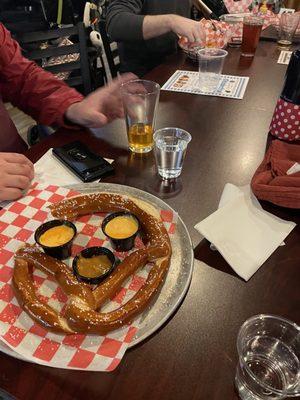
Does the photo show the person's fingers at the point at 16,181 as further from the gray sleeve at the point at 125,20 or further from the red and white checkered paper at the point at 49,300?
the gray sleeve at the point at 125,20

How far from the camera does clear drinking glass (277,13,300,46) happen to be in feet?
5.38

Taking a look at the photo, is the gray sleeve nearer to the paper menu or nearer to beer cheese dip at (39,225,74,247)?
the paper menu

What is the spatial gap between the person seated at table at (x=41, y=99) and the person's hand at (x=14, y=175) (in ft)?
0.76

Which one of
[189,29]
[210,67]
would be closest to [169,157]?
Answer: [210,67]

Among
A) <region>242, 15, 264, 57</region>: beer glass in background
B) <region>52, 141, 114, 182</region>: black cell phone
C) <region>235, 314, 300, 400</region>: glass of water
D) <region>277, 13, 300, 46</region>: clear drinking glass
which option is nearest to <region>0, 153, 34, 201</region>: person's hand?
<region>52, 141, 114, 182</region>: black cell phone

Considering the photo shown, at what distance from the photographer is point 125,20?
1.59m

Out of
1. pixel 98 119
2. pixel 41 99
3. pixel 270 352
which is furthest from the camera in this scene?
pixel 41 99

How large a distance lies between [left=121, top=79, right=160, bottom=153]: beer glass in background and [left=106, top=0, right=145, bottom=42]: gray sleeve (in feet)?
2.60

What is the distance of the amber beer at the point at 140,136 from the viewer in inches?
37.7

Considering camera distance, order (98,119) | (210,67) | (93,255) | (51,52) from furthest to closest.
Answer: (51,52), (210,67), (98,119), (93,255)

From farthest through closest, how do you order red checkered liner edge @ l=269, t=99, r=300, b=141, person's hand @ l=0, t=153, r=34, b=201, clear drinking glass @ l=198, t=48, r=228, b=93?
clear drinking glass @ l=198, t=48, r=228, b=93
red checkered liner edge @ l=269, t=99, r=300, b=141
person's hand @ l=0, t=153, r=34, b=201

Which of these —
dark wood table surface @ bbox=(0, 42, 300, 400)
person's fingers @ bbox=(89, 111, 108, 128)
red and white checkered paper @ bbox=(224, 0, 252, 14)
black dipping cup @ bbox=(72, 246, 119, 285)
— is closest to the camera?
dark wood table surface @ bbox=(0, 42, 300, 400)

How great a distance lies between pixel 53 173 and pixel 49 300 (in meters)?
0.40

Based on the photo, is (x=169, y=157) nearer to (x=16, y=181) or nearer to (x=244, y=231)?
(x=244, y=231)
